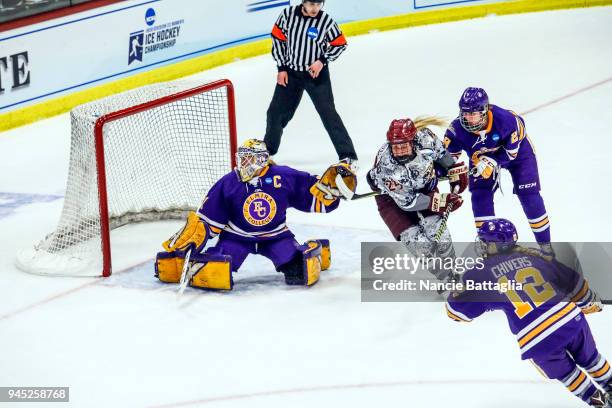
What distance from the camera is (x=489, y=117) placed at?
596cm

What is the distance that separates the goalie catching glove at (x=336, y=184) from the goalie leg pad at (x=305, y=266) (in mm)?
265

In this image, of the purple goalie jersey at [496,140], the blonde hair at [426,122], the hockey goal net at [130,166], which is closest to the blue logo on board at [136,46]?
the hockey goal net at [130,166]

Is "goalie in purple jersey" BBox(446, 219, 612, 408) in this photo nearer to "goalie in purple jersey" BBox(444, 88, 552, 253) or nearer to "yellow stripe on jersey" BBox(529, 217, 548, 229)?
"goalie in purple jersey" BBox(444, 88, 552, 253)

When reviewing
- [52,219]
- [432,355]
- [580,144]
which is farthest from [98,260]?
[580,144]

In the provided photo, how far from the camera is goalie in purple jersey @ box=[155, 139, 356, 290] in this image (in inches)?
238

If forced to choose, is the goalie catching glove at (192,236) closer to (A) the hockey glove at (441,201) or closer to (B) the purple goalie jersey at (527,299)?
(A) the hockey glove at (441,201)

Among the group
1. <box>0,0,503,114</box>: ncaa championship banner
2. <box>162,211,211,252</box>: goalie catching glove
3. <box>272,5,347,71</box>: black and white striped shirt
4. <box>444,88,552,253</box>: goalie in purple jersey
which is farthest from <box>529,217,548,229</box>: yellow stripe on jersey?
<box>0,0,503,114</box>: ncaa championship banner

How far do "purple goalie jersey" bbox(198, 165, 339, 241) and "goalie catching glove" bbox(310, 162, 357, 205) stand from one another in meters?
0.05

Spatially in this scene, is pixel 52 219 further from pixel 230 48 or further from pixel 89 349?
pixel 230 48

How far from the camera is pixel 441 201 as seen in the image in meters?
5.84

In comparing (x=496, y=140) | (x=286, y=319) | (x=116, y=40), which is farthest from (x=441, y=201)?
(x=116, y=40)

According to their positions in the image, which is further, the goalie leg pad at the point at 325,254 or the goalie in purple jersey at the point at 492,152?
the goalie leg pad at the point at 325,254

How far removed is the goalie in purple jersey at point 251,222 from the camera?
19.9ft

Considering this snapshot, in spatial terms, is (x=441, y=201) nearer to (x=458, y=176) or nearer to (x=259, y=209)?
(x=458, y=176)
